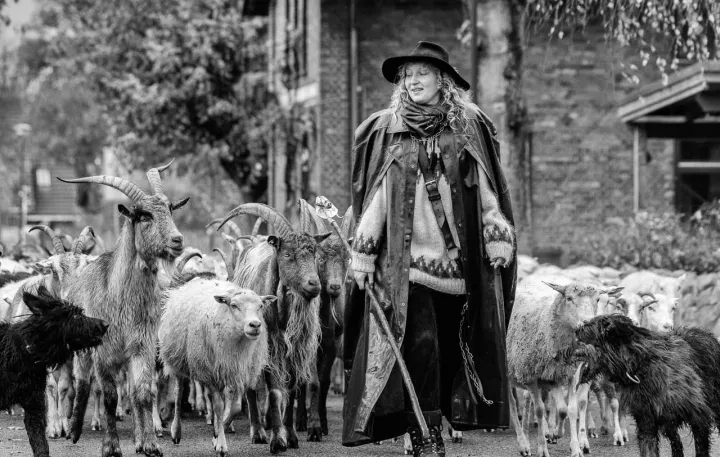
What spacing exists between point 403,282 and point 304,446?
3.53 metres

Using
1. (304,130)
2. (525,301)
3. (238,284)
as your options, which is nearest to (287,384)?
(238,284)

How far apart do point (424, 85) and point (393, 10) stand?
61.9ft

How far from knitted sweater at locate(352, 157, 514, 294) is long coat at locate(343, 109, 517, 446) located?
5cm

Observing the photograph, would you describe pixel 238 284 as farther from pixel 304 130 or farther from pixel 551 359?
pixel 304 130

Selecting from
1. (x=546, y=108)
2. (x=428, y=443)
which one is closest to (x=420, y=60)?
(x=428, y=443)

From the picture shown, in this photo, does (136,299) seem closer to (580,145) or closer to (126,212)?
(126,212)

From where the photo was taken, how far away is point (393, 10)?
27.3 m

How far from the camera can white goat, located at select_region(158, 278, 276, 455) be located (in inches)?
433

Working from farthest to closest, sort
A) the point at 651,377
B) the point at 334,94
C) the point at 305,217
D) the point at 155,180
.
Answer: the point at 334,94 < the point at 305,217 < the point at 155,180 < the point at 651,377

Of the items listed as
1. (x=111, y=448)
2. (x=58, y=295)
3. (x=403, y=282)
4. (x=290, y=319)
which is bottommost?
(x=111, y=448)

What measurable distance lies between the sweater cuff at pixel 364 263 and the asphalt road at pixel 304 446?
8.75 ft

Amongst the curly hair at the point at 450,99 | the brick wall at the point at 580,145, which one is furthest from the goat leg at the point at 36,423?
the brick wall at the point at 580,145

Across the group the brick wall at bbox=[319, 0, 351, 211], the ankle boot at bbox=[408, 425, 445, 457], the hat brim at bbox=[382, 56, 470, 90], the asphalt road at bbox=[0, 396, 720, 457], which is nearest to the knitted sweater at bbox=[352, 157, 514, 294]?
the hat brim at bbox=[382, 56, 470, 90]

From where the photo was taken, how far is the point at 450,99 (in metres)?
8.84
